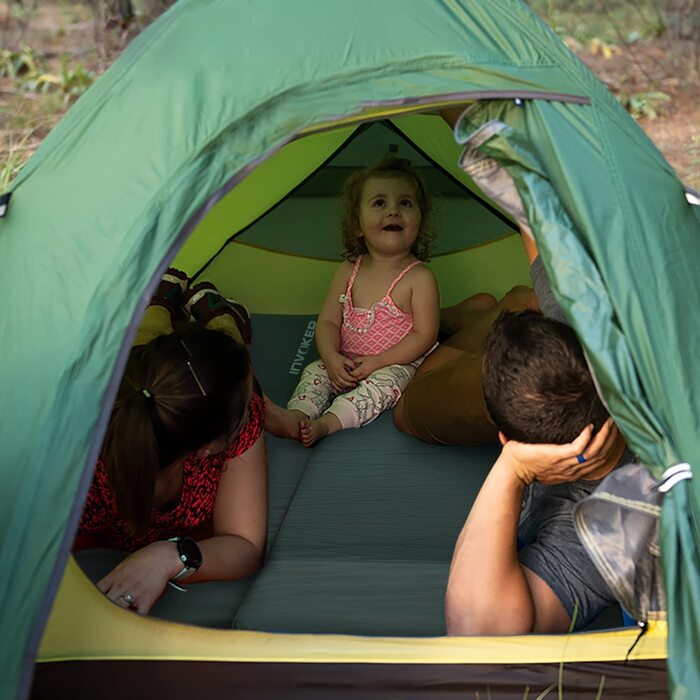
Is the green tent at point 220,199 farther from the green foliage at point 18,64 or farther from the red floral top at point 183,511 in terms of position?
the green foliage at point 18,64

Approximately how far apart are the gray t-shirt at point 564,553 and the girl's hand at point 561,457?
11 centimetres

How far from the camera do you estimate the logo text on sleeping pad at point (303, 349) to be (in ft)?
9.44

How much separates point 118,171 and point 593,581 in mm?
1011

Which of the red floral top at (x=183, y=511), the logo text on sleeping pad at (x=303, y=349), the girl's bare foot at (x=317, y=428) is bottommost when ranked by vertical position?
the red floral top at (x=183, y=511)

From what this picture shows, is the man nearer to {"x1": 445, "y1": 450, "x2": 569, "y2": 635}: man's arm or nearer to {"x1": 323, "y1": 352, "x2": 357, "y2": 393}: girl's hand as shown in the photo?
{"x1": 445, "y1": 450, "x2": 569, "y2": 635}: man's arm

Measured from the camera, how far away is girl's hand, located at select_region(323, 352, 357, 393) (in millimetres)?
2701

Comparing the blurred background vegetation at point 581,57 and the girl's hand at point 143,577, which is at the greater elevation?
the blurred background vegetation at point 581,57

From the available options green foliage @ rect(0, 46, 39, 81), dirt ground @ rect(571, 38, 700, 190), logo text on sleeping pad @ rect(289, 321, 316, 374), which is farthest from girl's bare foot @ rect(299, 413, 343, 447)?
green foliage @ rect(0, 46, 39, 81)

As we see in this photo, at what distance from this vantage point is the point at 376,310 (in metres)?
2.84

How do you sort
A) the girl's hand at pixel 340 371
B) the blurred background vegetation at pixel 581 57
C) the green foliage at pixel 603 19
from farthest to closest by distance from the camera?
the green foliage at pixel 603 19 < the blurred background vegetation at pixel 581 57 < the girl's hand at pixel 340 371

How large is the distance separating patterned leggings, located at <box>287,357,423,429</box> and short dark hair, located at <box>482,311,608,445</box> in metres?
0.93

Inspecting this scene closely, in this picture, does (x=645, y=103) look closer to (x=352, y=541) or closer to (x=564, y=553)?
(x=352, y=541)

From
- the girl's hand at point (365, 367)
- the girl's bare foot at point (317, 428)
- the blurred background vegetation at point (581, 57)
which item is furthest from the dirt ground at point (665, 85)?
the girl's bare foot at point (317, 428)

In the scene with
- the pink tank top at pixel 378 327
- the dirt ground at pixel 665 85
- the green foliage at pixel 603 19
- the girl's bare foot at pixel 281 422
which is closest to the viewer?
the girl's bare foot at pixel 281 422
